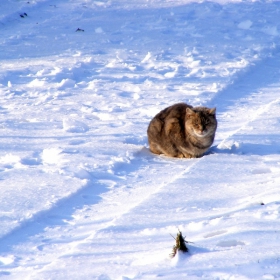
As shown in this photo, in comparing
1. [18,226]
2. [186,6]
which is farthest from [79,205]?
[186,6]

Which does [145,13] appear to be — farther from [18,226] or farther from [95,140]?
[18,226]

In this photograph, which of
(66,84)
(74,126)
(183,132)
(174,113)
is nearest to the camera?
(183,132)

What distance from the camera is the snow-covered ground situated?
15.1 feet

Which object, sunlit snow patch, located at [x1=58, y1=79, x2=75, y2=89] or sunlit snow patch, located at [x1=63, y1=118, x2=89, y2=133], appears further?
sunlit snow patch, located at [x1=58, y1=79, x2=75, y2=89]

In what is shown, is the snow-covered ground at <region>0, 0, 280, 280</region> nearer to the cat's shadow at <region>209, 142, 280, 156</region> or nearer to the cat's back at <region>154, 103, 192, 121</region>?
the cat's shadow at <region>209, 142, 280, 156</region>

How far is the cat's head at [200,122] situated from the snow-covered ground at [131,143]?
0.31 metres

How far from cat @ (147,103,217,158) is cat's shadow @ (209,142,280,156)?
201 mm

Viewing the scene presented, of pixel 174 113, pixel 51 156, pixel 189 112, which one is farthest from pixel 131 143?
pixel 51 156

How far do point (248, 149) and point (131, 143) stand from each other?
1.71 metres

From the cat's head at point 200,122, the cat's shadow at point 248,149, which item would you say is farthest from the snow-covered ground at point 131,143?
the cat's head at point 200,122

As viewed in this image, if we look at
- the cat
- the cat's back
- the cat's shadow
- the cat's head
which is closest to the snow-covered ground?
the cat's shadow

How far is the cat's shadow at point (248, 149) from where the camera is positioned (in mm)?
7441

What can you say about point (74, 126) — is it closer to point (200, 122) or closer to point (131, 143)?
point (131, 143)

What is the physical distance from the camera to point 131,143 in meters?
Answer: 8.32
